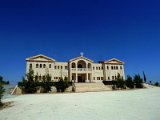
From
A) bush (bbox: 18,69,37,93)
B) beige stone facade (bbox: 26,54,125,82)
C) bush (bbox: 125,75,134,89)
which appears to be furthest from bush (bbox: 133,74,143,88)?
bush (bbox: 18,69,37,93)

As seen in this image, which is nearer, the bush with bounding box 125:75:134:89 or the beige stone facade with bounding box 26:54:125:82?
the bush with bounding box 125:75:134:89

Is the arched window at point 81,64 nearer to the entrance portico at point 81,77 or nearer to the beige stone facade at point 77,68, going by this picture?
the beige stone facade at point 77,68

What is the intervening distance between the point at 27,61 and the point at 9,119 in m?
35.7

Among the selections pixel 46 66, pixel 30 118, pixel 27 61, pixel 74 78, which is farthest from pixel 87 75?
pixel 30 118

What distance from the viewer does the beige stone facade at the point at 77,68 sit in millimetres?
42812

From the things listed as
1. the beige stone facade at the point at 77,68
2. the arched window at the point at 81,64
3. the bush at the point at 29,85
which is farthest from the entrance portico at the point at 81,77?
the bush at the point at 29,85

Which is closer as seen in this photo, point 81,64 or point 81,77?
point 81,77

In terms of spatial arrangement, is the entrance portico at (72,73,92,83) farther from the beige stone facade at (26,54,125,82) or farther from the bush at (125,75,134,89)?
the bush at (125,75,134,89)

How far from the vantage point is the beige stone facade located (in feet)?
140

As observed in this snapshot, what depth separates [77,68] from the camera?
45.8m

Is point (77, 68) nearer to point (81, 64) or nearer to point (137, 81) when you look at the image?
point (81, 64)

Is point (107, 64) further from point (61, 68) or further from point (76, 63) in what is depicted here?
point (61, 68)

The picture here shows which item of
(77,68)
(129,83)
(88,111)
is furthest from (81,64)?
(88,111)

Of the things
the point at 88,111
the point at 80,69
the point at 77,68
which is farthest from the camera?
the point at 80,69
